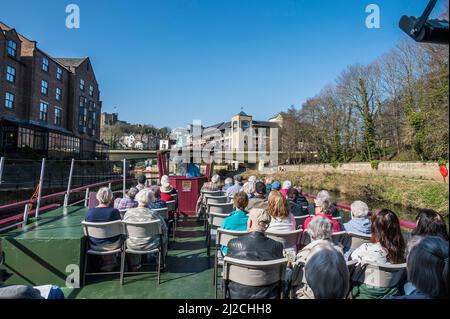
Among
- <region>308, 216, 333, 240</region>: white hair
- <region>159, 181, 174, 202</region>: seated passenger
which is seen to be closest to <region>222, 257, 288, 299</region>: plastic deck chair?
<region>308, 216, 333, 240</region>: white hair

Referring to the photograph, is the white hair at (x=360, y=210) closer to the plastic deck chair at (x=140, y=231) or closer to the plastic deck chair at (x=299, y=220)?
the plastic deck chair at (x=299, y=220)

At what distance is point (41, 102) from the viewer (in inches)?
1200

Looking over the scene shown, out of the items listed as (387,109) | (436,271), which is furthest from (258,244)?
(387,109)

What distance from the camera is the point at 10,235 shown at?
379 centimetres

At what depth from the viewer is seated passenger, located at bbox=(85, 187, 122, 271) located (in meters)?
3.82

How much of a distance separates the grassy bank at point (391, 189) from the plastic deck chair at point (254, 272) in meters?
13.1

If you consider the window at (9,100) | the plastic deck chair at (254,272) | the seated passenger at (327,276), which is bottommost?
the plastic deck chair at (254,272)

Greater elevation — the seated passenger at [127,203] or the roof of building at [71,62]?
the roof of building at [71,62]

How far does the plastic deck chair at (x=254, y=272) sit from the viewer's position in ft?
7.82

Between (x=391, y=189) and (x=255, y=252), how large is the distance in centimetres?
2496

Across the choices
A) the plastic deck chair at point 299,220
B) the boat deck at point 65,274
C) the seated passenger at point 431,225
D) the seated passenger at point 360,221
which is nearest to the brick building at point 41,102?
the boat deck at point 65,274

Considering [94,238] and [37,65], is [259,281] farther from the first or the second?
[37,65]

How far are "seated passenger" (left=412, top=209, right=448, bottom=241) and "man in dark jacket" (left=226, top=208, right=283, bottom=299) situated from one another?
1362 mm

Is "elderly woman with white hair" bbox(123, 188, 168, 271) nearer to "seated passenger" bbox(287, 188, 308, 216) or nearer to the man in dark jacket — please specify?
the man in dark jacket
